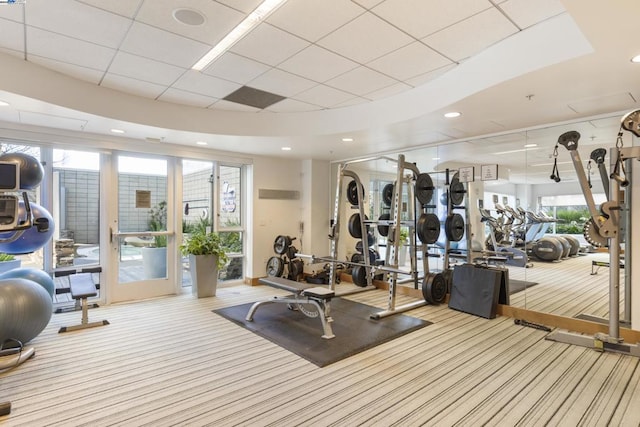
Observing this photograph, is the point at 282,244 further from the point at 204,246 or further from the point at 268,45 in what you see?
the point at 268,45

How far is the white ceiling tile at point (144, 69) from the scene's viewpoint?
329 cm

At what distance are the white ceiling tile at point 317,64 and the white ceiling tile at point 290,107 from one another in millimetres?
885

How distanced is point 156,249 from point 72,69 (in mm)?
3059

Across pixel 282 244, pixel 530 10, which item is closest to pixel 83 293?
pixel 282 244

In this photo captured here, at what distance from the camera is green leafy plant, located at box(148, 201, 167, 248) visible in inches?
223

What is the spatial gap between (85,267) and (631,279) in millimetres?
7021

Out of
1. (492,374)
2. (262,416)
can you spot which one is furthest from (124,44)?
(492,374)

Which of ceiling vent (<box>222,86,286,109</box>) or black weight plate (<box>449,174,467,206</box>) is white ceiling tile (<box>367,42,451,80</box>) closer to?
ceiling vent (<box>222,86,286,109</box>)

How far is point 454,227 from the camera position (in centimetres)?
520

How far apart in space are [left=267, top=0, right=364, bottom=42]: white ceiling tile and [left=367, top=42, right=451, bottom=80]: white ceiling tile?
0.72 metres

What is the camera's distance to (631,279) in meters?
3.66

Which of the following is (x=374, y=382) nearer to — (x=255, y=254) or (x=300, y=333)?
(x=300, y=333)

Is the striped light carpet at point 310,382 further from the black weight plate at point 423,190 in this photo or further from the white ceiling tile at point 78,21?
the white ceiling tile at point 78,21

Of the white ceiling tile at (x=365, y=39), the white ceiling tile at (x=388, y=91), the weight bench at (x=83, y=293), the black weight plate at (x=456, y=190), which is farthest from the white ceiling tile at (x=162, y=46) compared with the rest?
the black weight plate at (x=456, y=190)
